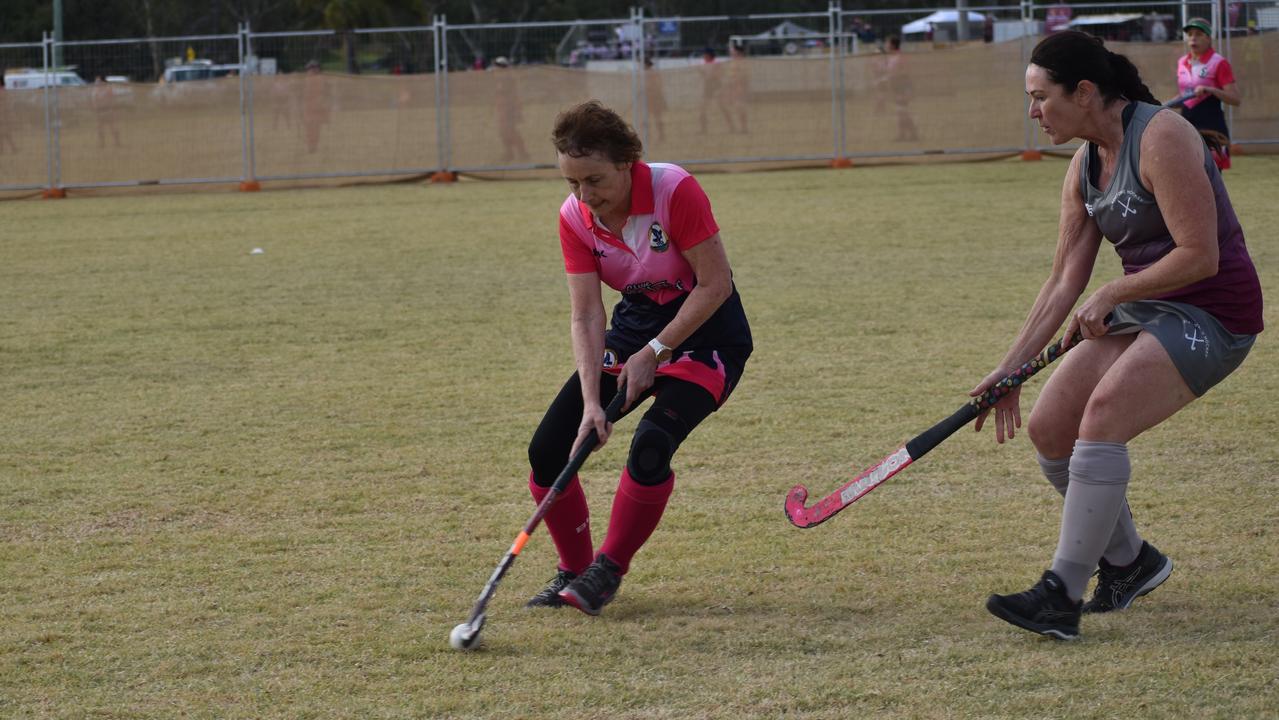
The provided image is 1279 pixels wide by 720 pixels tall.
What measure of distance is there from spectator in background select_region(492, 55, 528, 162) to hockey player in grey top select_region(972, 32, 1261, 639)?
17902 millimetres

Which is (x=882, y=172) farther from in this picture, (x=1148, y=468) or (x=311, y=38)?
(x=1148, y=468)

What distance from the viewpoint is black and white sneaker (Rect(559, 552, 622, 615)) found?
4320 millimetres

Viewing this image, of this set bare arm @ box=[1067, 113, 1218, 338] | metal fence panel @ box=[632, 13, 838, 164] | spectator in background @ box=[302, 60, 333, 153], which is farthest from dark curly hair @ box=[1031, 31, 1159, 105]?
spectator in background @ box=[302, 60, 333, 153]

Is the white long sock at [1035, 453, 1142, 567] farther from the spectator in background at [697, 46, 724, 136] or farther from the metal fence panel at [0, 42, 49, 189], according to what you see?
the metal fence panel at [0, 42, 49, 189]

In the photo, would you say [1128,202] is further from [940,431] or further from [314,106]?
[314,106]

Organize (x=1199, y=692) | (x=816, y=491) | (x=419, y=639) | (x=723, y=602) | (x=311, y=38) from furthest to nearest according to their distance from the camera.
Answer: (x=311, y=38) → (x=816, y=491) → (x=723, y=602) → (x=419, y=639) → (x=1199, y=692)

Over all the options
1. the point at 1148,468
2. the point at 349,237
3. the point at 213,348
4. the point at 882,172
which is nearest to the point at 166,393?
the point at 213,348

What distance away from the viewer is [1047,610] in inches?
157

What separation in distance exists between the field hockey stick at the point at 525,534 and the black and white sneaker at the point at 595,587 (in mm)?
206

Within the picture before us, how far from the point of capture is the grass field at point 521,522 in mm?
3791

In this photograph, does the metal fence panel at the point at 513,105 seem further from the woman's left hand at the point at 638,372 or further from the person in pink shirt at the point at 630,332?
the woman's left hand at the point at 638,372

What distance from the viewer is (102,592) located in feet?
15.2

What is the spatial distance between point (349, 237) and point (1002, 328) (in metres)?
8.24

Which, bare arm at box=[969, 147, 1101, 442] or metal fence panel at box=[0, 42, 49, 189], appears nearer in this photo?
bare arm at box=[969, 147, 1101, 442]
